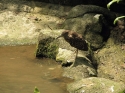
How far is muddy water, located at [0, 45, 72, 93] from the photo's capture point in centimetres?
563

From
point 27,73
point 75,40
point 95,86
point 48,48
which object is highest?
point 75,40

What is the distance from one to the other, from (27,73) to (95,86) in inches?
63.0

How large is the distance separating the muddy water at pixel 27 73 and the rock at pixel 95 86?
25 centimetres

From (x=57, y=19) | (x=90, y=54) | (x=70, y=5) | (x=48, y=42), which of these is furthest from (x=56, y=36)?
(x=70, y=5)

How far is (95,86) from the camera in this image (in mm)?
5383

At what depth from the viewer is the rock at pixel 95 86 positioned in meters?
5.32

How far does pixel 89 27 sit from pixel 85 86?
106 inches

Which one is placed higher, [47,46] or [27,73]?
[47,46]

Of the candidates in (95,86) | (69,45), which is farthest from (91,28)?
(95,86)

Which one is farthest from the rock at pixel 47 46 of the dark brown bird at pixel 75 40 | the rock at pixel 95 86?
the rock at pixel 95 86

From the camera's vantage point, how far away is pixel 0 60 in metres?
6.90

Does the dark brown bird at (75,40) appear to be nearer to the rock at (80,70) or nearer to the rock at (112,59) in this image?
the rock at (80,70)

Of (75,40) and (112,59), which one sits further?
(112,59)

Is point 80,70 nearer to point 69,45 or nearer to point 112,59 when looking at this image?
point 69,45
